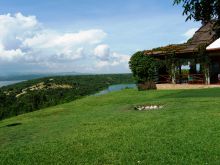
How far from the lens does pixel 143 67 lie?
113 ft

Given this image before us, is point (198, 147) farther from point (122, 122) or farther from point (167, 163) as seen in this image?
point (122, 122)

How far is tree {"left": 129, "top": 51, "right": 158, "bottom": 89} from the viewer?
1361 inches

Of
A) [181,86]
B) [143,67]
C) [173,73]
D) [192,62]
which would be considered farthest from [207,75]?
[143,67]

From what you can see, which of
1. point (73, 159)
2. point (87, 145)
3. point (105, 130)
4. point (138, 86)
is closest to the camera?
point (73, 159)

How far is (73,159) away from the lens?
31.6 feet

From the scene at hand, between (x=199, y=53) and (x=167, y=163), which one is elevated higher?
(x=199, y=53)

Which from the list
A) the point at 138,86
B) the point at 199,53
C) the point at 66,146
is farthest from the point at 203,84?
the point at 66,146

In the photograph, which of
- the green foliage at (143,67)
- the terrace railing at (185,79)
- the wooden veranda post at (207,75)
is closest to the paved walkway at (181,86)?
the wooden veranda post at (207,75)

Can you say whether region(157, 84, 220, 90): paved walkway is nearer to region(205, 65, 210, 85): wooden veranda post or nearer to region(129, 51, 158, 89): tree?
region(205, 65, 210, 85): wooden veranda post

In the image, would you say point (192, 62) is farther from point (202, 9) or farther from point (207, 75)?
point (202, 9)

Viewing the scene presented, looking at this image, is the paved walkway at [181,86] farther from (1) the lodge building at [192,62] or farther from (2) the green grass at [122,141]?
(2) the green grass at [122,141]

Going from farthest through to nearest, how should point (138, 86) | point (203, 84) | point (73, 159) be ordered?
point (138, 86), point (203, 84), point (73, 159)

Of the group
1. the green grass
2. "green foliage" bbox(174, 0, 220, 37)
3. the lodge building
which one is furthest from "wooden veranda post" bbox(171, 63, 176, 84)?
"green foliage" bbox(174, 0, 220, 37)

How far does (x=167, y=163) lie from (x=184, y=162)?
0.37 meters
